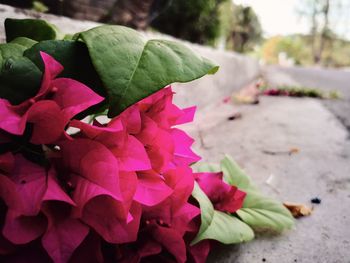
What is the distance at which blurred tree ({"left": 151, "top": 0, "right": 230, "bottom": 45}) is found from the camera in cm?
472

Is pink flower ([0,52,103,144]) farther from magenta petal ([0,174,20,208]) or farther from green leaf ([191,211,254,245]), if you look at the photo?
green leaf ([191,211,254,245])

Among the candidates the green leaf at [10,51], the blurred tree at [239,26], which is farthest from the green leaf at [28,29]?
the blurred tree at [239,26]

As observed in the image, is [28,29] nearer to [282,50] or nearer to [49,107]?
[49,107]

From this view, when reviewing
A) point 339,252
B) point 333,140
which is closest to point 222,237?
point 339,252

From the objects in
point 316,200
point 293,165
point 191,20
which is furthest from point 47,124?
point 191,20

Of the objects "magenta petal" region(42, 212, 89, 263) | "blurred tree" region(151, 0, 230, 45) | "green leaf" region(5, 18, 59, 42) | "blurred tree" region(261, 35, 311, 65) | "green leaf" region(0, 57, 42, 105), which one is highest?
"green leaf" region(5, 18, 59, 42)

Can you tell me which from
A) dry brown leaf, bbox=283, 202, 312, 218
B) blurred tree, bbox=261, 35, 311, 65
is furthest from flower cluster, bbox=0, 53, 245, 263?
blurred tree, bbox=261, 35, 311, 65

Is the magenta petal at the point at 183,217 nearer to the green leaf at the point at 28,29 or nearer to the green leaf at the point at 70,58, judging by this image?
the green leaf at the point at 70,58

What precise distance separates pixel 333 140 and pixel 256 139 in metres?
0.40

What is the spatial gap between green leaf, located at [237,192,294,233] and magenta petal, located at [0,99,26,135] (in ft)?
1.79

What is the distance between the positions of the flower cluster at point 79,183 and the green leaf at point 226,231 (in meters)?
0.08

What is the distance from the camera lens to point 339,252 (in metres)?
0.81

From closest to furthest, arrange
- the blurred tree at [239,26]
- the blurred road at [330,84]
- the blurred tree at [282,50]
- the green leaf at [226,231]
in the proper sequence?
the green leaf at [226,231] → the blurred road at [330,84] → the blurred tree at [239,26] → the blurred tree at [282,50]

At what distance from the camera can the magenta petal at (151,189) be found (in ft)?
1.74
